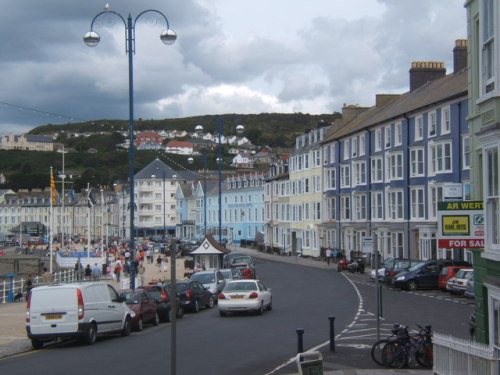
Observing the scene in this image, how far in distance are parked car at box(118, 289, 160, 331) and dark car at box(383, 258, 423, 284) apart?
811 inches

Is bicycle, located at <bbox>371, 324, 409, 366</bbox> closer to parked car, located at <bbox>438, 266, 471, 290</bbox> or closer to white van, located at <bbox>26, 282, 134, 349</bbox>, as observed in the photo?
white van, located at <bbox>26, 282, 134, 349</bbox>

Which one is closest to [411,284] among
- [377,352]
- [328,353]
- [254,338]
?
[254,338]

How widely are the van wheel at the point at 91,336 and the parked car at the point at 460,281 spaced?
2048 centimetres

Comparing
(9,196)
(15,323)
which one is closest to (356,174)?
(15,323)

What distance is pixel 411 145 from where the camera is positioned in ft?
182

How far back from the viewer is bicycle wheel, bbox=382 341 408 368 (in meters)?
16.5

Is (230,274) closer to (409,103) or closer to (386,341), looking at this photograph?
(386,341)

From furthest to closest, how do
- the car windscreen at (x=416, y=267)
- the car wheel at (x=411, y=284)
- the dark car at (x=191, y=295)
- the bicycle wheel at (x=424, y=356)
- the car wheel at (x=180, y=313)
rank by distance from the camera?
1. the car windscreen at (x=416, y=267)
2. the car wheel at (x=411, y=284)
3. the dark car at (x=191, y=295)
4. the car wheel at (x=180, y=313)
5. the bicycle wheel at (x=424, y=356)

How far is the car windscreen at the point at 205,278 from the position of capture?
3756 centimetres

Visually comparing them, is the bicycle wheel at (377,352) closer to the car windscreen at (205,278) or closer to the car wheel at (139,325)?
the car wheel at (139,325)

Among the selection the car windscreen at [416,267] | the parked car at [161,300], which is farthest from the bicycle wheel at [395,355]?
the car windscreen at [416,267]

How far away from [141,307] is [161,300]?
97.9 inches

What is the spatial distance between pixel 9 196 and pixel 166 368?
611ft

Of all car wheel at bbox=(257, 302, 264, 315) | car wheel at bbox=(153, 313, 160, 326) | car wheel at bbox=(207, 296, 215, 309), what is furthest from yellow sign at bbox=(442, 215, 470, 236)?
car wheel at bbox=(207, 296, 215, 309)
